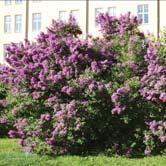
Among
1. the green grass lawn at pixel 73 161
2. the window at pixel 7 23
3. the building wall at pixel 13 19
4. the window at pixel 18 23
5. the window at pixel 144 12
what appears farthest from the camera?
the window at pixel 7 23

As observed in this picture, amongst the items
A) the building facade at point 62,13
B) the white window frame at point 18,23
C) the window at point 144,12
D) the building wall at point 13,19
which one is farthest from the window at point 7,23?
the window at point 144,12

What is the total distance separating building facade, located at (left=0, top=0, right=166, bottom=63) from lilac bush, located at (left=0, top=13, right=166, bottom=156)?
103ft

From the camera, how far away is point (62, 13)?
5184cm

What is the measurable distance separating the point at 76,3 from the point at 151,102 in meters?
38.4

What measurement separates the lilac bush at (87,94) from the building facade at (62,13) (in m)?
31.5

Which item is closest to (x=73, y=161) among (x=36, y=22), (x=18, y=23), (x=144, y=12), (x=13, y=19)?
(x=144, y=12)

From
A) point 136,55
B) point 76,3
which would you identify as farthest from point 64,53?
point 76,3

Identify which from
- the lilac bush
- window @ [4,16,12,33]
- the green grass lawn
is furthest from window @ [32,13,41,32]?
the green grass lawn

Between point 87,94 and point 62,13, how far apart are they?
3916cm

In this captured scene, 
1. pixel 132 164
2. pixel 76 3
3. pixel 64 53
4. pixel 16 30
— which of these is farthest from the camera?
pixel 16 30

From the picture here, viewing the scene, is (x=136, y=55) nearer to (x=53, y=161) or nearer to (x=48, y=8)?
(x=53, y=161)

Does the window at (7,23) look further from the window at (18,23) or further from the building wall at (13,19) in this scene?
the window at (18,23)

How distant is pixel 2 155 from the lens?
13547 mm

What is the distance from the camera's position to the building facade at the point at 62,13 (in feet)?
155
